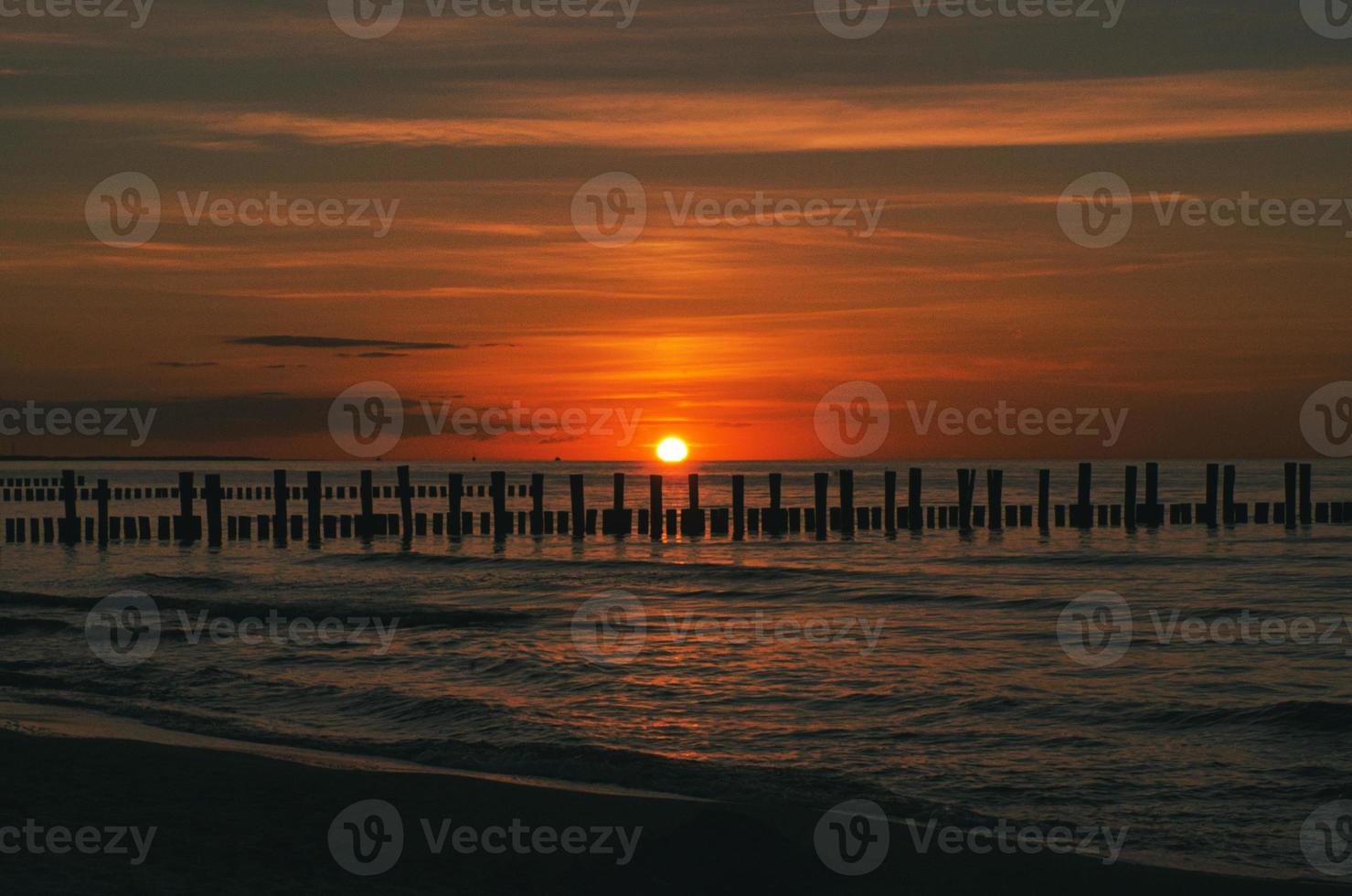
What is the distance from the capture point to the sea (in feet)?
28.8

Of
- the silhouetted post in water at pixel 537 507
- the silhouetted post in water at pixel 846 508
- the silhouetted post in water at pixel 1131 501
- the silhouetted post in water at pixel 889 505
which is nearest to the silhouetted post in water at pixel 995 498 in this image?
the silhouetted post in water at pixel 889 505

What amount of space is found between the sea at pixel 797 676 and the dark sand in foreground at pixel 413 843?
895 mm

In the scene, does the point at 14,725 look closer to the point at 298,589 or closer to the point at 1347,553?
the point at 298,589

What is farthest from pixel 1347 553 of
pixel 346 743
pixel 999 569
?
pixel 346 743

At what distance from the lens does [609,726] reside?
1068 cm

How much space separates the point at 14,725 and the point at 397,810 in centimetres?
432

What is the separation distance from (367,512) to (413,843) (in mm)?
30425

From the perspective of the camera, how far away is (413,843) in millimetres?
6848

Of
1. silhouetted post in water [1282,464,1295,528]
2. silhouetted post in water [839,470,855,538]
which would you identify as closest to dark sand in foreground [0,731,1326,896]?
silhouetted post in water [839,470,855,538]

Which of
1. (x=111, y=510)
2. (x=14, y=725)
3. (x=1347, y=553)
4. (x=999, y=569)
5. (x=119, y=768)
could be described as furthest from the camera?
(x=111, y=510)

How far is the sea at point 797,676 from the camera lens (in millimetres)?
8789

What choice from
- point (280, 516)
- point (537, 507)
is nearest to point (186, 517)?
point (280, 516)

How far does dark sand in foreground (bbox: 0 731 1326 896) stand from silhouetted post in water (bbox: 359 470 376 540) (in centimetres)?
2738

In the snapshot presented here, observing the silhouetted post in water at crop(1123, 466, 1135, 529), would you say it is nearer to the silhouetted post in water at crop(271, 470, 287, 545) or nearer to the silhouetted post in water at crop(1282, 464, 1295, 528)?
the silhouetted post in water at crop(1282, 464, 1295, 528)
